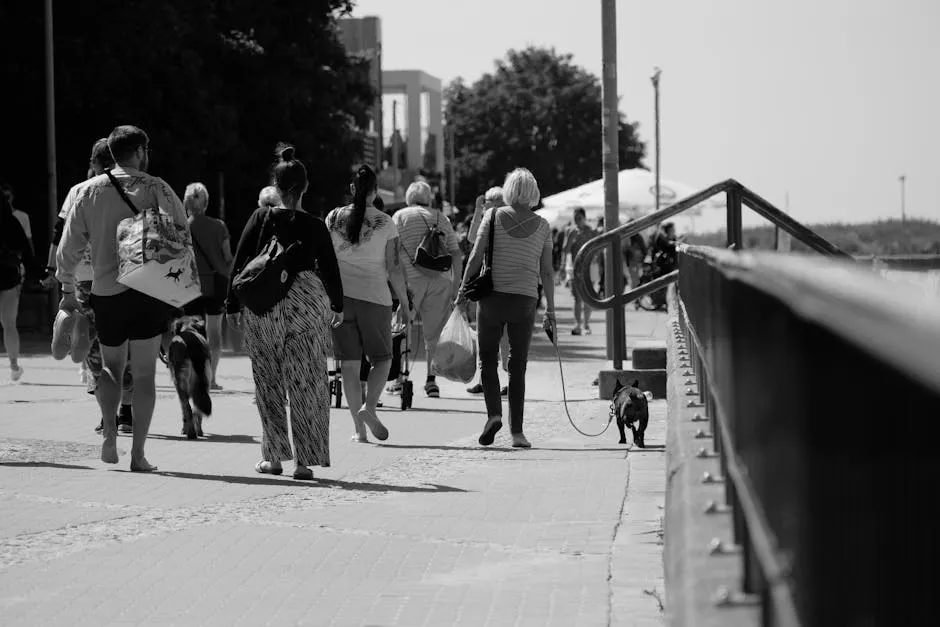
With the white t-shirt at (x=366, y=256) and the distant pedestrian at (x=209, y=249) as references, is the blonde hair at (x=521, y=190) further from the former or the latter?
the distant pedestrian at (x=209, y=249)

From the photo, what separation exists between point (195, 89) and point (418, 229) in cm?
2016

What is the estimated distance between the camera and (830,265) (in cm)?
172

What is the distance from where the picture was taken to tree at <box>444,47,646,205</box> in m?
120

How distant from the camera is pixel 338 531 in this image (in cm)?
751

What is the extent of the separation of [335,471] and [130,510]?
6.53ft

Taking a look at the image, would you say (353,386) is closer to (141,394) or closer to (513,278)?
(513,278)

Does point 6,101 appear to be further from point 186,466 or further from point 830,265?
point 830,265

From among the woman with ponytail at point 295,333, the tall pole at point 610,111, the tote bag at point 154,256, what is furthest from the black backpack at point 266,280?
the tall pole at point 610,111

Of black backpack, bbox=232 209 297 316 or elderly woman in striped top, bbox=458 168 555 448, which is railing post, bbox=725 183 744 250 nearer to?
elderly woman in striped top, bbox=458 168 555 448

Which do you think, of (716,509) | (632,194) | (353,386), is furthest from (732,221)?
(632,194)

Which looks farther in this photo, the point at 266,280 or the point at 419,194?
the point at 419,194

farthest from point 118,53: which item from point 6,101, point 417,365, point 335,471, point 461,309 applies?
point 335,471

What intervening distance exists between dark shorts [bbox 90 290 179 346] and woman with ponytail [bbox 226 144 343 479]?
50 centimetres

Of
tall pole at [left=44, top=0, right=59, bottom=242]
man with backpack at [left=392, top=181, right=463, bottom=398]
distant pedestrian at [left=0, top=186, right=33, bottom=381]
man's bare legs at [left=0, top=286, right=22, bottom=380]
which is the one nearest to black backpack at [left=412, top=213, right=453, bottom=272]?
man with backpack at [left=392, top=181, right=463, bottom=398]
